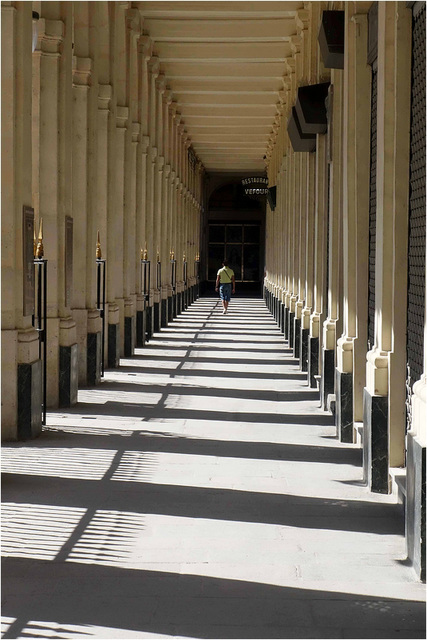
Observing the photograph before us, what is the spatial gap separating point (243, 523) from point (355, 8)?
220 inches

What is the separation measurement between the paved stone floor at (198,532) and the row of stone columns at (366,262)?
1.21ft

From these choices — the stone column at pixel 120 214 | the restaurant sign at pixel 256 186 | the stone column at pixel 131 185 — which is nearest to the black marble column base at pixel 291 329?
the stone column at pixel 131 185

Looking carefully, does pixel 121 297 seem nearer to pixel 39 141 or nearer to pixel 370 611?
pixel 39 141

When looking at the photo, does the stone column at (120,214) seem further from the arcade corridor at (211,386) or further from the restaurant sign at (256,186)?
the restaurant sign at (256,186)

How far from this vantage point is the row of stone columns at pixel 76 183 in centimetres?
1016

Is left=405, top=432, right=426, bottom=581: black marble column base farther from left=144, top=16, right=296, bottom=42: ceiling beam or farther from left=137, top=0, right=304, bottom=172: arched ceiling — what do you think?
left=144, top=16, right=296, bottom=42: ceiling beam

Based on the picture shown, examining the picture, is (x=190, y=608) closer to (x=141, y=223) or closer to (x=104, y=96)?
(x=104, y=96)

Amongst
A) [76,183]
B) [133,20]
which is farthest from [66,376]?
[133,20]

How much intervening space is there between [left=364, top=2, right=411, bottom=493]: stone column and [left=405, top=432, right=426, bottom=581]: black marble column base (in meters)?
1.88

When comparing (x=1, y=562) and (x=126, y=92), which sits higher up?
(x=126, y=92)

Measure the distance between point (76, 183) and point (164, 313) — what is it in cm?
1480

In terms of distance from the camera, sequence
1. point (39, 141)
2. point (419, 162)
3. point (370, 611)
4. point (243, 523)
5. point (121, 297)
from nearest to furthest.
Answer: point (370, 611)
point (243, 523)
point (419, 162)
point (39, 141)
point (121, 297)

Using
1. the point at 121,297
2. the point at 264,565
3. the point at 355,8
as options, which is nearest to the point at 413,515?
the point at 264,565

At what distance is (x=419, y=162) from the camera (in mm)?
7473
